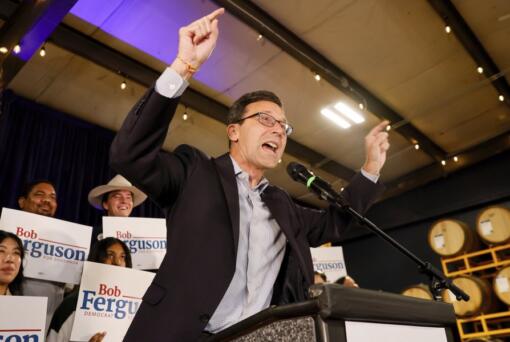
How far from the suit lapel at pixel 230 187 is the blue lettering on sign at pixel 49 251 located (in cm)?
204

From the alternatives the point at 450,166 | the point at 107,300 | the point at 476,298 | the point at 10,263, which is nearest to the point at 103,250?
the point at 107,300

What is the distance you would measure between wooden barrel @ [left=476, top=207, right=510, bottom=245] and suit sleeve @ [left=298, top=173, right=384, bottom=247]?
5.84 metres

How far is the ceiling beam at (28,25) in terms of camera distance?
407 centimetres

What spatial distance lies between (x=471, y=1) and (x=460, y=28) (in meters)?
0.32

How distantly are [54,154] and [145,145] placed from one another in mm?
5410

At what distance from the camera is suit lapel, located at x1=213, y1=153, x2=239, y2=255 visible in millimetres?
1240

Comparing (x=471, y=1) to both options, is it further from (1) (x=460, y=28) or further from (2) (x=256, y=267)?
(2) (x=256, y=267)

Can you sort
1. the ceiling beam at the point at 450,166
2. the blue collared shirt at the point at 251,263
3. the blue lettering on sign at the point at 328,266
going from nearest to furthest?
the blue collared shirt at the point at 251,263 < the blue lettering on sign at the point at 328,266 < the ceiling beam at the point at 450,166

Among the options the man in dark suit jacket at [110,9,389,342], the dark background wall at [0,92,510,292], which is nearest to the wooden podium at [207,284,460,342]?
the man in dark suit jacket at [110,9,389,342]

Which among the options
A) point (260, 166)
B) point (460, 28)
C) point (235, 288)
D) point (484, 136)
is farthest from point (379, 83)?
point (235, 288)

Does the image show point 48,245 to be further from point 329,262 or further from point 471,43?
point 471,43

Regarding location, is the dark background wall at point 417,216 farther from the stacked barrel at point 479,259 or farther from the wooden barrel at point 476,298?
the wooden barrel at point 476,298

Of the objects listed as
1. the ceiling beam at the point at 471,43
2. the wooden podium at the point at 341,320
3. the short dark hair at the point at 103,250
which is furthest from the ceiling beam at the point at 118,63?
the wooden podium at the point at 341,320

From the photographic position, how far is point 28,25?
4.20 metres
